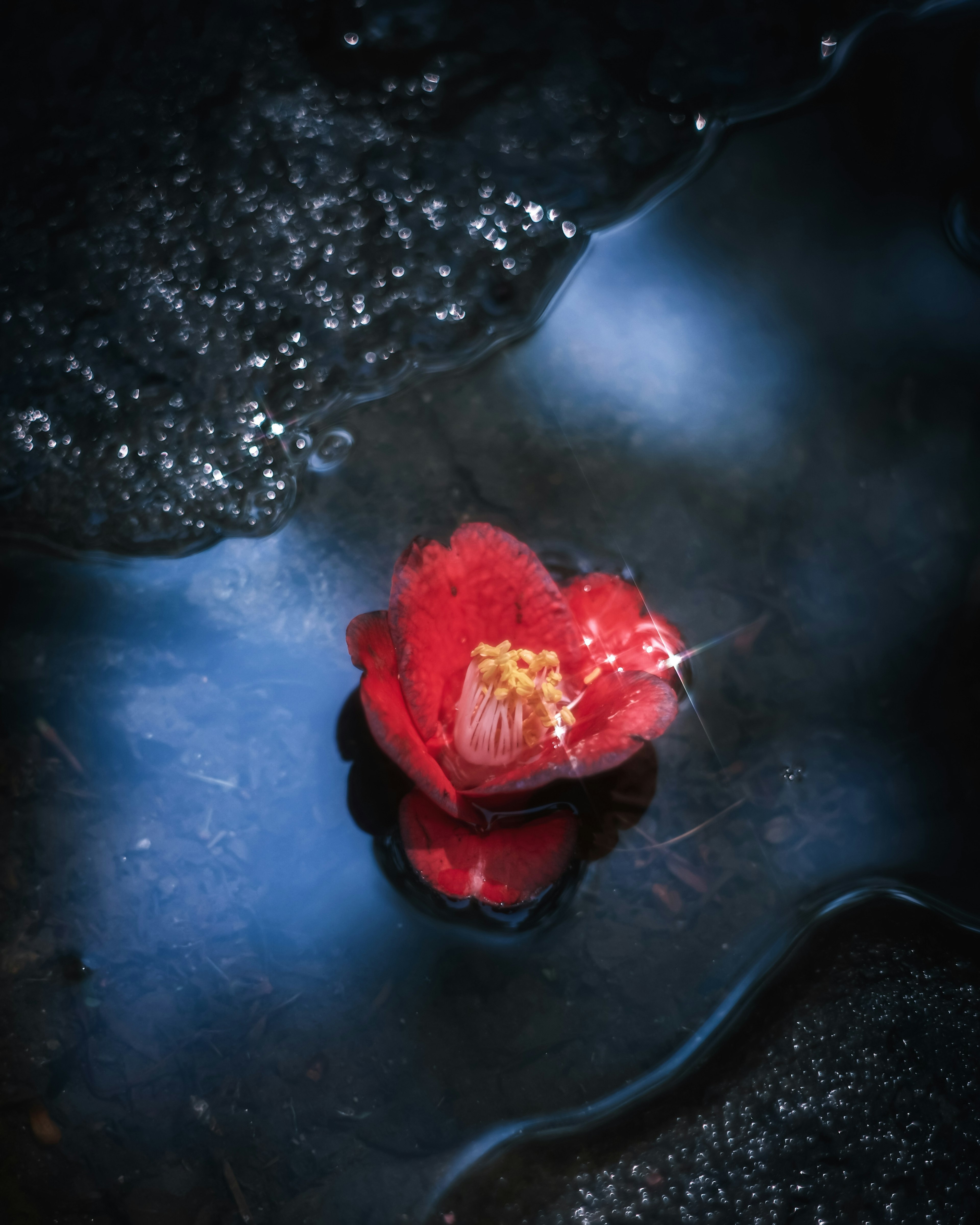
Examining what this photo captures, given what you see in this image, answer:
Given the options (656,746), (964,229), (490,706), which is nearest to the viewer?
(490,706)

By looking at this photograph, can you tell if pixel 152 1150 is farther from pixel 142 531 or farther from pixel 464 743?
pixel 142 531

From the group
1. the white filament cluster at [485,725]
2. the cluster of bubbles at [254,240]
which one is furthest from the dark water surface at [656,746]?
the white filament cluster at [485,725]

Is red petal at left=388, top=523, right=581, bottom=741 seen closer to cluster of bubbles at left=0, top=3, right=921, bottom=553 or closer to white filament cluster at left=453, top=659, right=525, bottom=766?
white filament cluster at left=453, top=659, right=525, bottom=766

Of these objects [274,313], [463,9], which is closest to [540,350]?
[274,313]

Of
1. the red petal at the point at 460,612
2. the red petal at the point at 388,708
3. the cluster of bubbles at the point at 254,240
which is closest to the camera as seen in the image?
the red petal at the point at 388,708

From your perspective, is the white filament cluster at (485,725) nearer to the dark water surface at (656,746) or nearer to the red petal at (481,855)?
the red petal at (481,855)

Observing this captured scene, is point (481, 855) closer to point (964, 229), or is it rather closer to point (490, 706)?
point (490, 706)

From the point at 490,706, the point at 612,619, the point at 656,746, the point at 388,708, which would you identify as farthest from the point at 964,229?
the point at 388,708
